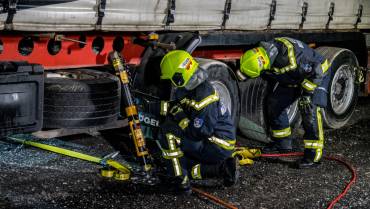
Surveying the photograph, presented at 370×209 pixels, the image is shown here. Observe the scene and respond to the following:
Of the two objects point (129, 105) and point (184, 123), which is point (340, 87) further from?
point (129, 105)

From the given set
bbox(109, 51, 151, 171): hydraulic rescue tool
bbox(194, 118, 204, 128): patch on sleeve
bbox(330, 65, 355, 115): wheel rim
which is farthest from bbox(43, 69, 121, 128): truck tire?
bbox(330, 65, 355, 115): wheel rim

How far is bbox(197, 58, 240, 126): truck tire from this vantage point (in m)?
5.94

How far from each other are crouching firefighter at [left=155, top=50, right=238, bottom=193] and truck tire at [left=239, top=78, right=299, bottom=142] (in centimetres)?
152

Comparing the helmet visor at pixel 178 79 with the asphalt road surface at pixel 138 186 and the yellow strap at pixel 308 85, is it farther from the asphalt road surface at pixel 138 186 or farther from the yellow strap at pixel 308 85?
the yellow strap at pixel 308 85

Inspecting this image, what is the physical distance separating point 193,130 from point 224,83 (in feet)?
4.22

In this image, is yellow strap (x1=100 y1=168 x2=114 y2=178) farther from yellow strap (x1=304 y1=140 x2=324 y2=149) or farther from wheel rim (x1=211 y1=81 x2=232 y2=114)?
yellow strap (x1=304 y1=140 x2=324 y2=149)

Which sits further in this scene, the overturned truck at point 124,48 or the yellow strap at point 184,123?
the yellow strap at point 184,123

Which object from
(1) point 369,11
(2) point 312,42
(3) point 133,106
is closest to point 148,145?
(3) point 133,106

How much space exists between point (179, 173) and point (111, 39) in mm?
1513

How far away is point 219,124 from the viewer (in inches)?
209

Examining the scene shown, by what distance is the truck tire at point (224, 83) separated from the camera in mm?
5941

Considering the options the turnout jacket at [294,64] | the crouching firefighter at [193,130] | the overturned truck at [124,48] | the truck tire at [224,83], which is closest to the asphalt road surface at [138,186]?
the crouching firefighter at [193,130]

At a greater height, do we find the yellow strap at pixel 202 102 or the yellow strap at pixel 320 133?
the yellow strap at pixel 202 102

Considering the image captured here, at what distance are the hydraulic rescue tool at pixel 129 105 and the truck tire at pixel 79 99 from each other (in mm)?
116
